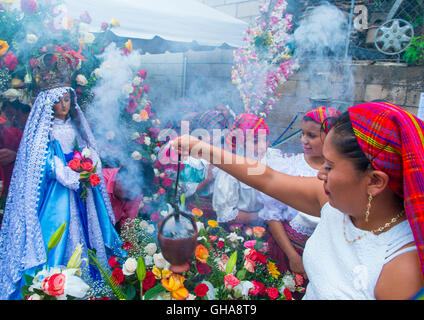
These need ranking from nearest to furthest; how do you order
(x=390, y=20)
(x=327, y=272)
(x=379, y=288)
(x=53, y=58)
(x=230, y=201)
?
(x=379, y=288) → (x=327, y=272) → (x=53, y=58) → (x=230, y=201) → (x=390, y=20)

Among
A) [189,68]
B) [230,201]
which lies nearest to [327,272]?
[230,201]

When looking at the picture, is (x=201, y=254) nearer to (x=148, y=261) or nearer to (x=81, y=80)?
(x=148, y=261)

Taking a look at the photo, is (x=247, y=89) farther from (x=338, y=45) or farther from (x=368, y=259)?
(x=368, y=259)

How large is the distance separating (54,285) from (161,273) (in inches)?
16.4

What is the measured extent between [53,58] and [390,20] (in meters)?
5.36

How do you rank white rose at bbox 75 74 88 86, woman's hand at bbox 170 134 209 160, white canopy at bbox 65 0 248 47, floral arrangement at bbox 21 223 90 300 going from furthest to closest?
white canopy at bbox 65 0 248 47, white rose at bbox 75 74 88 86, woman's hand at bbox 170 134 209 160, floral arrangement at bbox 21 223 90 300

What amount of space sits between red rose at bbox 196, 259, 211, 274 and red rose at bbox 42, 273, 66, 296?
1.85ft

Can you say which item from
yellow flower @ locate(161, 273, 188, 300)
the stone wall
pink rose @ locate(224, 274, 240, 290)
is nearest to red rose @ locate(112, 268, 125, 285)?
yellow flower @ locate(161, 273, 188, 300)

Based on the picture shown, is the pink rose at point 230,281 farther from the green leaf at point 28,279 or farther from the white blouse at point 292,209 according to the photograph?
the white blouse at point 292,209

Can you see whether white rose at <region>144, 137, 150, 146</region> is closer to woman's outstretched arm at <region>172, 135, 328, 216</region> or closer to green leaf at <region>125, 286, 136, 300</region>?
woman's outstretched arm at <region>172, 135, 328, 216</region>

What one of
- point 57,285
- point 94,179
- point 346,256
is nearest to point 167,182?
point 94,179

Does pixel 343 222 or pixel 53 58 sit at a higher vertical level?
pixel 53 58

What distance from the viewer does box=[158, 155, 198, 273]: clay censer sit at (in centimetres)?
112

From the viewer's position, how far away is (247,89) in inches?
215
